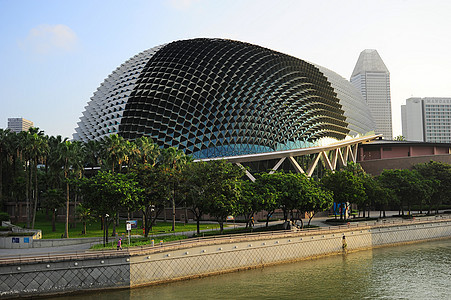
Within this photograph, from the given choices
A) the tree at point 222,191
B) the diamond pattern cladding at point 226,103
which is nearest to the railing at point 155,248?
the tree at point 222,191

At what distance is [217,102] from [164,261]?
5100cm

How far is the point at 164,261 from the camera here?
36250 millimetres

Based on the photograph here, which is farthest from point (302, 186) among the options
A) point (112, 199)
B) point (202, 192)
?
point (112, 199)

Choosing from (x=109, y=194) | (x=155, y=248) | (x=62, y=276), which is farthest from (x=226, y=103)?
(x=62, y=276)

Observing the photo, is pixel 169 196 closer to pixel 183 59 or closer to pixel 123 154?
pixel 123 154

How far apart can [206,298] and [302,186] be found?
27.1m

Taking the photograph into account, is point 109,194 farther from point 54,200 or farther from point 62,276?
point 54,200

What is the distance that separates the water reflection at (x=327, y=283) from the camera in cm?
3262

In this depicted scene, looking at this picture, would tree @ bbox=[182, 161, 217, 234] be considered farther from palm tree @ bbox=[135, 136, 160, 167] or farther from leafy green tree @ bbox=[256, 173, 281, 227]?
palm tree @ bbox=[135, 136, 160, 167]

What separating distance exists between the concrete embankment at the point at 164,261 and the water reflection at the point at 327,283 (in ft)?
3.14

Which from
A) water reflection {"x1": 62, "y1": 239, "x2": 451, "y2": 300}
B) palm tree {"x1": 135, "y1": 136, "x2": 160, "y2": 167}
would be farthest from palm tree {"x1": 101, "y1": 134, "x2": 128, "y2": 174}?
water reflection {"x1": 62, "y1": 239, "x2": 451, "y2": 300}

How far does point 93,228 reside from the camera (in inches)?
2499

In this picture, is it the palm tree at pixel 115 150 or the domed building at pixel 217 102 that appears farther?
the domed building at pixel 217 102

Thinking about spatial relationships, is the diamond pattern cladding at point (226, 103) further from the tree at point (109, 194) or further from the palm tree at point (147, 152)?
the tree at point (109, 194)
